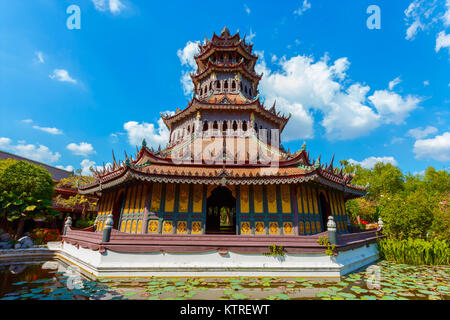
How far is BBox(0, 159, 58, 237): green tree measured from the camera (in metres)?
15.6

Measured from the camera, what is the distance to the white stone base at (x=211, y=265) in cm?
863

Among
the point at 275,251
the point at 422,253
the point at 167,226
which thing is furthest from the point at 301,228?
the point at 167,226

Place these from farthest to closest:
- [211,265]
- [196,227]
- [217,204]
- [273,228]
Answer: [217,204] → [196,227] → [273,228] → [211,265]

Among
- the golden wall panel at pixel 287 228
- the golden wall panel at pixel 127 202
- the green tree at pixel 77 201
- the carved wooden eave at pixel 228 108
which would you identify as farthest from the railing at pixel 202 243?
the green tree at pixel 77 201

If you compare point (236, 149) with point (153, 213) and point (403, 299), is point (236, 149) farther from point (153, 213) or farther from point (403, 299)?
point (403, 299)

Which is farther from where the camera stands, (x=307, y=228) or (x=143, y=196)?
(x=143, y=196)

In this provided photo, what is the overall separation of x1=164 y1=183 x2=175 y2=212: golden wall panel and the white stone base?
118 inches

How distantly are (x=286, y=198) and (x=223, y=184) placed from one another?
3615 mm

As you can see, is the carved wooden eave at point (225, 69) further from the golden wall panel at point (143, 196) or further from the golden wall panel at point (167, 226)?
the golden wall panel at point (167, 226)

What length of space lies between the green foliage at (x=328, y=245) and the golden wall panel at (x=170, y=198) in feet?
24.1

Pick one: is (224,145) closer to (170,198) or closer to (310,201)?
(170,198)

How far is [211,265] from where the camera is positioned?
8867 millimetres

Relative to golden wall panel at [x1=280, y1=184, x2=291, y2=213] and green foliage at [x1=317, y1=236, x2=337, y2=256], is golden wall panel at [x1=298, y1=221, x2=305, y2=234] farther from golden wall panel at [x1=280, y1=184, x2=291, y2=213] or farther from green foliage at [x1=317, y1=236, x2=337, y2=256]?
green foliage at [x1=317, y1=236, x2=337, y2=256]
